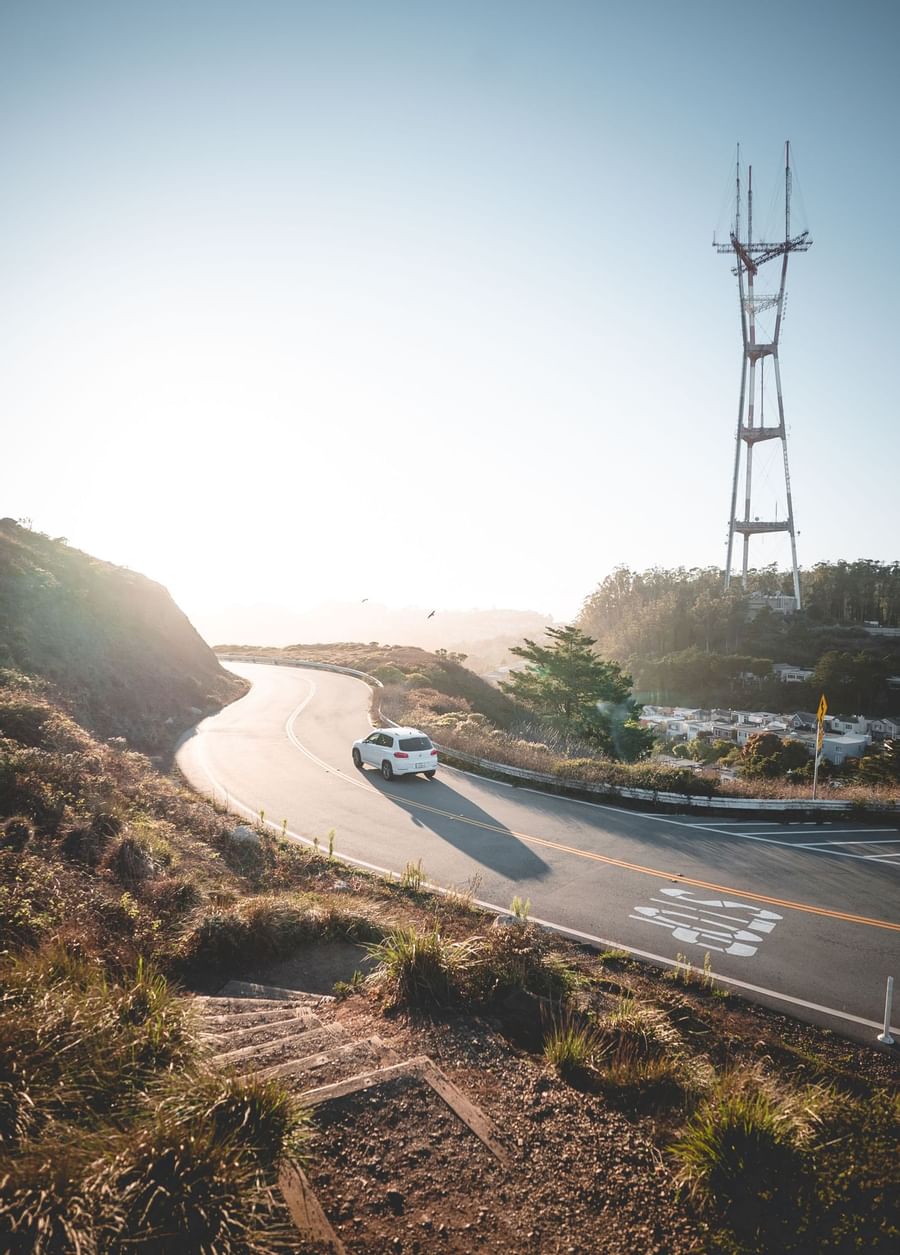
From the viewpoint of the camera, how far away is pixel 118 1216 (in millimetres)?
3285

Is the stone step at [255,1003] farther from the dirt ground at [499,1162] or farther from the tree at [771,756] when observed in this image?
the tree at [771,756]

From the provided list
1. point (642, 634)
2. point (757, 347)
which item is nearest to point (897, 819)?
point (757, 347)

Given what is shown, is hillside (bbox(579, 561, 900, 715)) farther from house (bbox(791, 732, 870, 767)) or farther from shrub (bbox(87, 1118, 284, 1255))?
shrub (bbox(87, 1118, 284, 1255))

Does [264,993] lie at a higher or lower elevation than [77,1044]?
lower

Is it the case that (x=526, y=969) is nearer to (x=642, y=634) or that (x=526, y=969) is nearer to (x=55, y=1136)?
(x=55, y=1136)

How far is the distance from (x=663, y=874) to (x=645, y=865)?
55 centimetres

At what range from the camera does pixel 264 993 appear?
7586 mm

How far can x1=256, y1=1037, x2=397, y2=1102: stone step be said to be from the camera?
5027 mm

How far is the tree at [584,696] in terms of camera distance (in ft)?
119

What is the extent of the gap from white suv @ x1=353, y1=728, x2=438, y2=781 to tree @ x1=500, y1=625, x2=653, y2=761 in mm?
16800

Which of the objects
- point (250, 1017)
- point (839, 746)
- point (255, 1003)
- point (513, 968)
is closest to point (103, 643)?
point (255, 1003)

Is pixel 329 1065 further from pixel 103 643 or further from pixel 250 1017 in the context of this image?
pixel 103 643

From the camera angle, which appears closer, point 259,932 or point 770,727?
point 259,932

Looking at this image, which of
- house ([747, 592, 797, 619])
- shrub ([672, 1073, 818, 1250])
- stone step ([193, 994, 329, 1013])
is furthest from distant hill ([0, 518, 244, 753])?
house ([747, 592, 797, 619])
